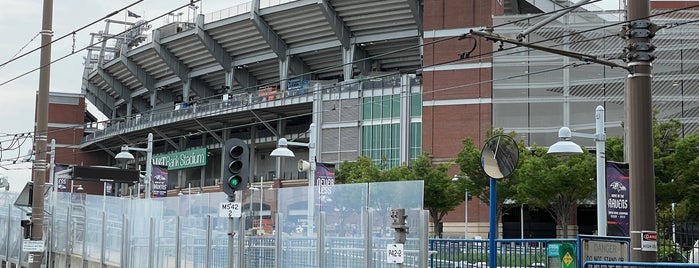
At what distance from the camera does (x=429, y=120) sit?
68.9 meters

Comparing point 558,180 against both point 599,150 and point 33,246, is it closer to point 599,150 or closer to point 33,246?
point 599,150

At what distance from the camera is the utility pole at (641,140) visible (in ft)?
47.1

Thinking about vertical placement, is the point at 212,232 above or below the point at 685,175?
below

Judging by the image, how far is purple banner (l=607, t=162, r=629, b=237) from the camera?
20.8 m

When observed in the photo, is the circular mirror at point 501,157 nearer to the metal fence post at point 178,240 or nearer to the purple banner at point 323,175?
the metal fence post at point 178,240

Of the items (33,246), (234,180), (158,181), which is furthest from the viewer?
→ (158,181)

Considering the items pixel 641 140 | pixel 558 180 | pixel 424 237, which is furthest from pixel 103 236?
pixel 558 180

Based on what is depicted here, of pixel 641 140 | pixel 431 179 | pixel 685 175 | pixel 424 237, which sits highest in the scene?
pixel 431 179

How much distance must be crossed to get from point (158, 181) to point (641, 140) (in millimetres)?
46080

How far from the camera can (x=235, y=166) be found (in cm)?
1716

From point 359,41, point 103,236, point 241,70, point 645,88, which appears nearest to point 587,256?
point 645,88

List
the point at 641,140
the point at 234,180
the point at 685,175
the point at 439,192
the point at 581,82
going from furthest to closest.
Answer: the point at 581,82, the point at 439,192, the point at 685,175, the point at 234,180, the point at 641,140

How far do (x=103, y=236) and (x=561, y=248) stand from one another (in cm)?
1547

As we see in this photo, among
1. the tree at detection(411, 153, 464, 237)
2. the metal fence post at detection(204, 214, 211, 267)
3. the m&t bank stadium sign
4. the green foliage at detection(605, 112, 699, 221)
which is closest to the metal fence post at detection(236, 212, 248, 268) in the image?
the metal fence post at detection(204, 214, 211, 267)
